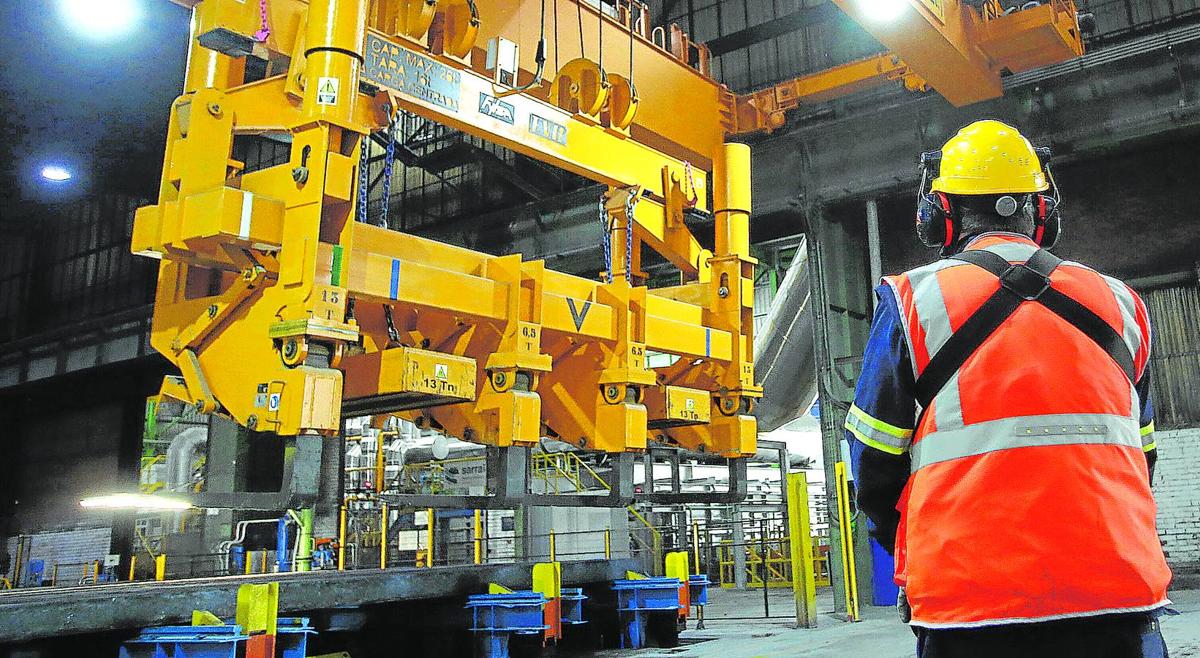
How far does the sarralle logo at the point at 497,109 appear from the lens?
575cm

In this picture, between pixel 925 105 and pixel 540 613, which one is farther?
pixel 925 105

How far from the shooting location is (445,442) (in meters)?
18.0

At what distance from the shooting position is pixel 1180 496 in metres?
10.2

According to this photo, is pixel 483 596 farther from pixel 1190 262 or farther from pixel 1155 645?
pixel 1190 262

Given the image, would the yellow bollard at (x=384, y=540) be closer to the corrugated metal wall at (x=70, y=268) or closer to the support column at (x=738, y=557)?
the support column at (x=738, y=557)

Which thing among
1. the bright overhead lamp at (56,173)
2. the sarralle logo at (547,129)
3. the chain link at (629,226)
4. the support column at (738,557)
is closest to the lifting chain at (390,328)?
the sarralle logo at (547,129)

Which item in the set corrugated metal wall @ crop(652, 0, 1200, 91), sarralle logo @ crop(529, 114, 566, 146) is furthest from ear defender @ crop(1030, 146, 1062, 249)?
corrugated metal wall @ crop(652, 0, 1200, 91)

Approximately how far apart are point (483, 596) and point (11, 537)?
19983 millimetres

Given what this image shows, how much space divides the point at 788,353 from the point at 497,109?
7675mm

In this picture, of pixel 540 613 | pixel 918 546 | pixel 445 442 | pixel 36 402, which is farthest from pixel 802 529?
pixel 36 402

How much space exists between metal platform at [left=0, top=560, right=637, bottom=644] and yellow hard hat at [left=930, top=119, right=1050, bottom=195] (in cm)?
368

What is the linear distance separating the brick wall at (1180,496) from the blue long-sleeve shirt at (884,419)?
32.7ft

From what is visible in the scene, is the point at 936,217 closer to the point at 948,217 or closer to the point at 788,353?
the point at 948,217

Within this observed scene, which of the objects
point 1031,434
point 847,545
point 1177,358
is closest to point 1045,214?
point 1031,434
